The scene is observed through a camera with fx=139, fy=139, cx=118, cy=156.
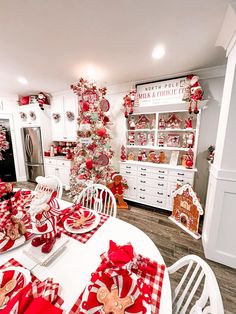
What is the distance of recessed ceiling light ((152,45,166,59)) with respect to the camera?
1.70 meters

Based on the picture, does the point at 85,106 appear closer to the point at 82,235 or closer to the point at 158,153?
the point at 158,153

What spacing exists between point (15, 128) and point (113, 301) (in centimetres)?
454

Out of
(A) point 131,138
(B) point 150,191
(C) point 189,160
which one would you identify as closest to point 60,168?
(A) point 131,138

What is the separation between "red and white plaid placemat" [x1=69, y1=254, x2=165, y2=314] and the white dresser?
1.80 meters

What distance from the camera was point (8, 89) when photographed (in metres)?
3.28

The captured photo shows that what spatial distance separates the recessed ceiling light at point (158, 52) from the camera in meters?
1.70

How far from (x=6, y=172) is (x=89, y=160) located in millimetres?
2992

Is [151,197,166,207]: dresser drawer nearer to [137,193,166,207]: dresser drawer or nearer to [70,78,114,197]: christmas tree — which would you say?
[137,193,166,207]: dresser drawer

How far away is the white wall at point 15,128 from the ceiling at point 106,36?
1478mm

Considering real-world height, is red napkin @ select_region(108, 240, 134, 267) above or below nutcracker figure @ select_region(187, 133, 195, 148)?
below

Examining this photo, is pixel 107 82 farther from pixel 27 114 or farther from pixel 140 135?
pixel 27 114

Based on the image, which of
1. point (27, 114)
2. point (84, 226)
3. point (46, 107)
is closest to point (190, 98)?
point (84, 226)

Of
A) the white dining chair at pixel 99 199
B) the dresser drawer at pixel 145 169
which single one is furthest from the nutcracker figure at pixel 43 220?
the dresser drawer at pixel 145 169

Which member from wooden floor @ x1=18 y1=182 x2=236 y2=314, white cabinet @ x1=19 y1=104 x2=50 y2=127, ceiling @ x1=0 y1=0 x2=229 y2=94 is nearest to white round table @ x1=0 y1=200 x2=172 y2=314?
wooden floor @ x1=18 y1=182 x2=236 y2=314
